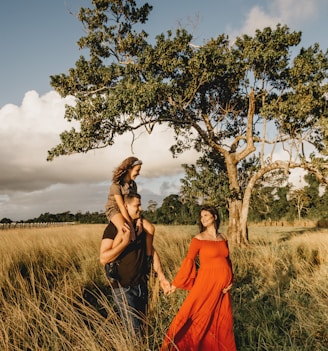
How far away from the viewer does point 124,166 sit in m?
4.80

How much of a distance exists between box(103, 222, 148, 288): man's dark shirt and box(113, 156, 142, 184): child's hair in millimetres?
1656

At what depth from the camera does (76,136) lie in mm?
12375

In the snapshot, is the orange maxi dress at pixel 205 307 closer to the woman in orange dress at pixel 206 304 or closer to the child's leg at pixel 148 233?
the woman in orange dress at pixel 206 304

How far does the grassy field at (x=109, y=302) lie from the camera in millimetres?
3393

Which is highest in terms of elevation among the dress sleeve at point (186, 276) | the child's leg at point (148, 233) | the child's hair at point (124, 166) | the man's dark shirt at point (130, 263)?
the child's hair at point (124, 166)

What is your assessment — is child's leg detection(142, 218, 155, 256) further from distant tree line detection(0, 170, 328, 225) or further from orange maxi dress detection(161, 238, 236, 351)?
distant tree line detection(0, 170, 328, 225)

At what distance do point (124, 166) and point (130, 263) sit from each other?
6.33 ft

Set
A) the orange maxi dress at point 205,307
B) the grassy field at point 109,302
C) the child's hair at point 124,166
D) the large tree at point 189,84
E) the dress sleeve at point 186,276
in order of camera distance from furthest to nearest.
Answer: the large tree at point 189,84, the child's hair at point 124,166, the dress sleeve at point 186,276, the orange maxi dress at point 205,307, the grassy field at point 109,302

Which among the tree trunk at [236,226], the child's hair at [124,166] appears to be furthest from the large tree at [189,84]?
the child's hair at [124,166]

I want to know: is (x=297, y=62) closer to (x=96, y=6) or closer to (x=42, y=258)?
(x=96, y=6)

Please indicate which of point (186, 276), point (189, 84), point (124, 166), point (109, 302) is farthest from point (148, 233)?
Answer: point (189, 84)

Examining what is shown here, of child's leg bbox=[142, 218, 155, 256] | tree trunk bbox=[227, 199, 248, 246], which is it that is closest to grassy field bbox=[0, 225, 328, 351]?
child's leg bbox=[142, 218, 155, 256]

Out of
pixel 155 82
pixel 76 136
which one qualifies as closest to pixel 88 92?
pixel 76 136

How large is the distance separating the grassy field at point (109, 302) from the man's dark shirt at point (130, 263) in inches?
14.4
